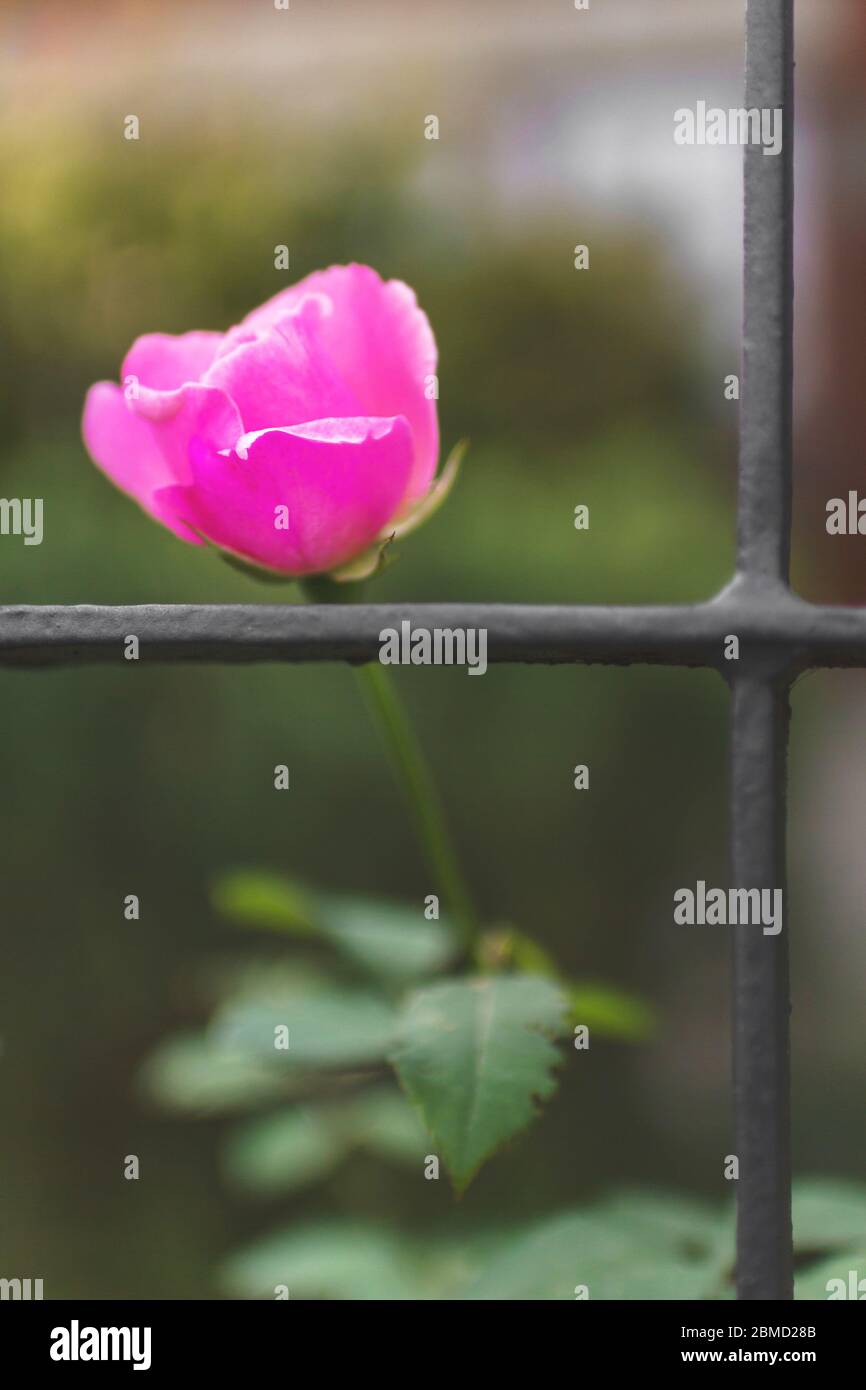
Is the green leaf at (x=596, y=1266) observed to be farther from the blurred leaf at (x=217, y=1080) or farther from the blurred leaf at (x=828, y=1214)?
the blurred leaf at (x=217, y=1080)

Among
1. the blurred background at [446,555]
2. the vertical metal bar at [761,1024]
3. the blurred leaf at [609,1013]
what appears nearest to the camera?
the vertical metal bar at [761,1024]

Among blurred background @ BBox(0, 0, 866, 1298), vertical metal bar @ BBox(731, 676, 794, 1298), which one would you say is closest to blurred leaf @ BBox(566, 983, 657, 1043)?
vertical metal bar @ BBox(731, 676, 794, 1298)

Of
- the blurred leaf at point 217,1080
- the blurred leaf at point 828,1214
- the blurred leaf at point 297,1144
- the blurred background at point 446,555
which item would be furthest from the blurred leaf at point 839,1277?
the blurred background at point 446,555

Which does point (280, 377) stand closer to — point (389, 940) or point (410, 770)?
point (410, 770)

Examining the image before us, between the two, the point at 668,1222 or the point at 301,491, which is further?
the point at 668,1222

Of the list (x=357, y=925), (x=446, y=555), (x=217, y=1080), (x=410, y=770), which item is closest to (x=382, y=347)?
(x=410, y=770)

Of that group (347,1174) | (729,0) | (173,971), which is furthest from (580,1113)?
(729,0)
